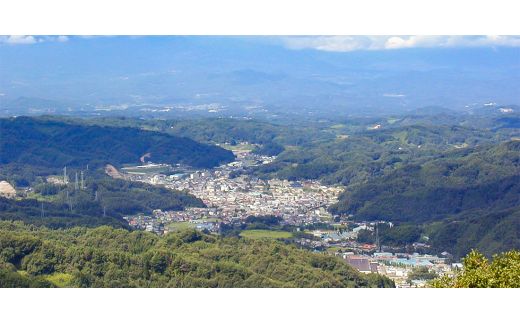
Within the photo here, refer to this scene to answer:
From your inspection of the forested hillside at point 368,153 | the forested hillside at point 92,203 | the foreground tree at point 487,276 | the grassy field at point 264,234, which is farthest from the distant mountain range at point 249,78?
the foreground tree at point 487,276

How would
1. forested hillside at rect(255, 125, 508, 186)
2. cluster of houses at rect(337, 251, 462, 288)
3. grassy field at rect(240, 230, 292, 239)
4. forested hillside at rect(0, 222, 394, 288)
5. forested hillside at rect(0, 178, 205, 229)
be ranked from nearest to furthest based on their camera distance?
1. forested hillside at rect(0, 222, 394, 288)
2. cluster of houses at rect(337, 251, 462, 288)
3. forested hillside at rect(0, 178, 205, 229)
4. grassy field at rect(240, 230, 292, 239)
5. forested hillside at rect(255, 125, 508, 186)

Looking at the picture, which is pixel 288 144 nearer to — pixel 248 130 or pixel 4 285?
pixel 248 130

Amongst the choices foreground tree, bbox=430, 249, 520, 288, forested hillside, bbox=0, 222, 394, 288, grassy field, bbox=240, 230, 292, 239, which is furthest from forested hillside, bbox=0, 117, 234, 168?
foreground tree, bbox=430, 249, 520, 288

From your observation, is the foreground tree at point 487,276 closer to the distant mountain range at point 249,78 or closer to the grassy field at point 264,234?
the grassy field at point 264,234

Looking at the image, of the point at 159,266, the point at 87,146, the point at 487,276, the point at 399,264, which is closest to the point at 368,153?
the point at 87,146

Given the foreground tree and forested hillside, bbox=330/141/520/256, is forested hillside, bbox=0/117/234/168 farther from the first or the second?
the foreground tree

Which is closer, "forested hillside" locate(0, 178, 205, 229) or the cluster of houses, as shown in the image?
the cluster of houses

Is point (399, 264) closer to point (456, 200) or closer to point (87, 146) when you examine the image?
point (456, 200)
